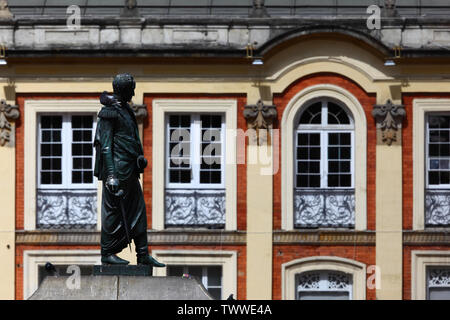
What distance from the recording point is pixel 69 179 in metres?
35.1

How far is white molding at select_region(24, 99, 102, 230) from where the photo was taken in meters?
35.0

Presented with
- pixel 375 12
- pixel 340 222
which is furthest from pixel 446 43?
pixel 340 222

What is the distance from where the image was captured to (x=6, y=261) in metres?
34.8

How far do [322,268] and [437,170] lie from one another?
312 cm

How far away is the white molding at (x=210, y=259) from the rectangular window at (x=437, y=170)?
4.04m

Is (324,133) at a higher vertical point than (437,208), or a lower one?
higher

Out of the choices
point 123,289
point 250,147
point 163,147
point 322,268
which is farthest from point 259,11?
point 123,289

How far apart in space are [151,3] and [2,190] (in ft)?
17.1

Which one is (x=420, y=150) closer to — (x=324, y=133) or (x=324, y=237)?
(x=324, y=133)

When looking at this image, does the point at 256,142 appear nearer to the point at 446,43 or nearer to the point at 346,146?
the point at 346,146

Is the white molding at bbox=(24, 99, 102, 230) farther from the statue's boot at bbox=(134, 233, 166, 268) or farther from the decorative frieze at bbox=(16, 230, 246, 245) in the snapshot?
the statue's boot at bbox=(134, 233, 166, 268)

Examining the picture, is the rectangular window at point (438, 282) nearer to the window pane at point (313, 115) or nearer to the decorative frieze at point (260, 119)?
the window pane at point (313, 115)

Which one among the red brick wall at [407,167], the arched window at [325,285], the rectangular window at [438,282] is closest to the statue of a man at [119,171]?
the arched window at [325,285]

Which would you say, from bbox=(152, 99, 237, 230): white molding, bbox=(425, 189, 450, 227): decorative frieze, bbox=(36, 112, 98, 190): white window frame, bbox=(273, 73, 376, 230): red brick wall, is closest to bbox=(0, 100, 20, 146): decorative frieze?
bbox=(36, 112, 98, 190): white window frame
